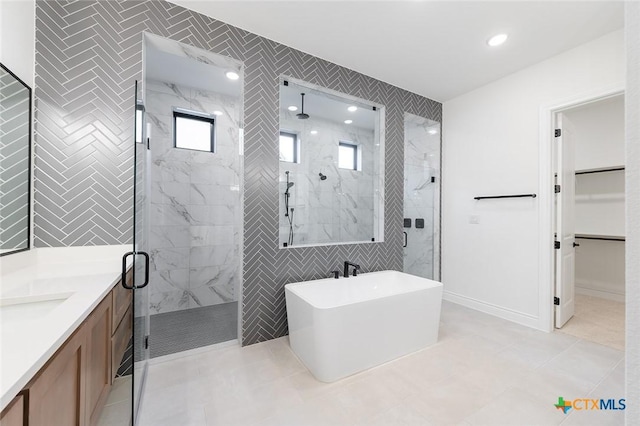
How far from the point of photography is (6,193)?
145cm

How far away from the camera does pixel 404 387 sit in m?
1.84

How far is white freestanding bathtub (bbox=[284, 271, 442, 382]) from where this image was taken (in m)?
1.89

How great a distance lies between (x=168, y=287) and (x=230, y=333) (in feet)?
3.90

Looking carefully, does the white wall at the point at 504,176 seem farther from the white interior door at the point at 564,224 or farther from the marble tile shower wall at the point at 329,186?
the marble tile shower wall at the point at 329,186

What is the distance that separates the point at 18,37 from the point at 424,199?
168 inches

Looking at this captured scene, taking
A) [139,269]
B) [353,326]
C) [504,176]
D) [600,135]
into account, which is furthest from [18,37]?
[600,135]

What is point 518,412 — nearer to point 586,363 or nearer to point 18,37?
point 586,363

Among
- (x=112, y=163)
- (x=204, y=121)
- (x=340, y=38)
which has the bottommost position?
(x=112, y=163)

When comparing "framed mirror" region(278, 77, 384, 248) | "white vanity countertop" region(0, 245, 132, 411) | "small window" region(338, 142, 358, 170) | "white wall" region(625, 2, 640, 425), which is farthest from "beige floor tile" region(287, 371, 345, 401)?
"small window" region(338, 142, 358, 170)

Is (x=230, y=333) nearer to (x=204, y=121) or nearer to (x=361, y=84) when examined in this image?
(x=204, y=121)

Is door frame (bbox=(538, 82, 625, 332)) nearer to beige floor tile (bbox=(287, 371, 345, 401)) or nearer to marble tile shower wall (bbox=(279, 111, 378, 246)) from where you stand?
marble tile shower wall (bbox=(279, 111, 378, 246))

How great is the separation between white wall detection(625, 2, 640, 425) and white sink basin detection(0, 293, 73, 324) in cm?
194

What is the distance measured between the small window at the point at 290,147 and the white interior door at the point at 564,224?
3.02m

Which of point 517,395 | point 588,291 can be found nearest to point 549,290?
point 517,395
